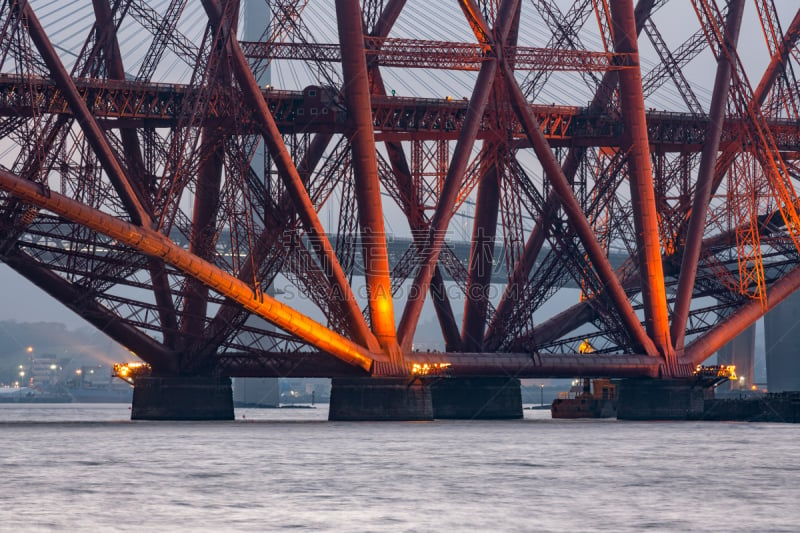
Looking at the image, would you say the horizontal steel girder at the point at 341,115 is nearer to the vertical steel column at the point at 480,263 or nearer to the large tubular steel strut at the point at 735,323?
the vertical steel column at the point at 480,263

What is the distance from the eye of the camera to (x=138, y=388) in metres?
86.4

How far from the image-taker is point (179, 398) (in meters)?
84.8

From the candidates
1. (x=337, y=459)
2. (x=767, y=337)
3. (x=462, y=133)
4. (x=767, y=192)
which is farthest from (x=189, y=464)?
(x=767, y=337)

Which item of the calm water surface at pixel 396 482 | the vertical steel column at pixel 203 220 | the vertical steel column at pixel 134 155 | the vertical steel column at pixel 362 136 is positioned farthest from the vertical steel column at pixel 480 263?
the calm water surface at pixel 396 482

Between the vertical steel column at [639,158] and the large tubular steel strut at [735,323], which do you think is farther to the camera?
the large tubular steel strut at [735,323]

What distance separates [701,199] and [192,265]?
1447 inches

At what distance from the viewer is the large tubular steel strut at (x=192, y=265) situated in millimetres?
60312

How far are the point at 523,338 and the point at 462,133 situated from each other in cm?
1400

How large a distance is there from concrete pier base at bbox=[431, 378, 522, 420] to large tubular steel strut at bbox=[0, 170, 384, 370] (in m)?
19.7

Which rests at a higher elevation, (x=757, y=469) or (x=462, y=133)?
(x=462, y=133)

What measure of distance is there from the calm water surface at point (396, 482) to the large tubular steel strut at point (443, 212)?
12.7 m

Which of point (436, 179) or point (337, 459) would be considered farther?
point (436, 179)

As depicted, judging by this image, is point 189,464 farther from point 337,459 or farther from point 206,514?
point 206,514

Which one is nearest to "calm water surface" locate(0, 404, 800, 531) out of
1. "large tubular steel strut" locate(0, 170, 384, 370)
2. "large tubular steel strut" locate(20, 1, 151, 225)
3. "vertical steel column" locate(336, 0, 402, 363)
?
"large tubular steel strut" locate(0, 170, 384, 370)
